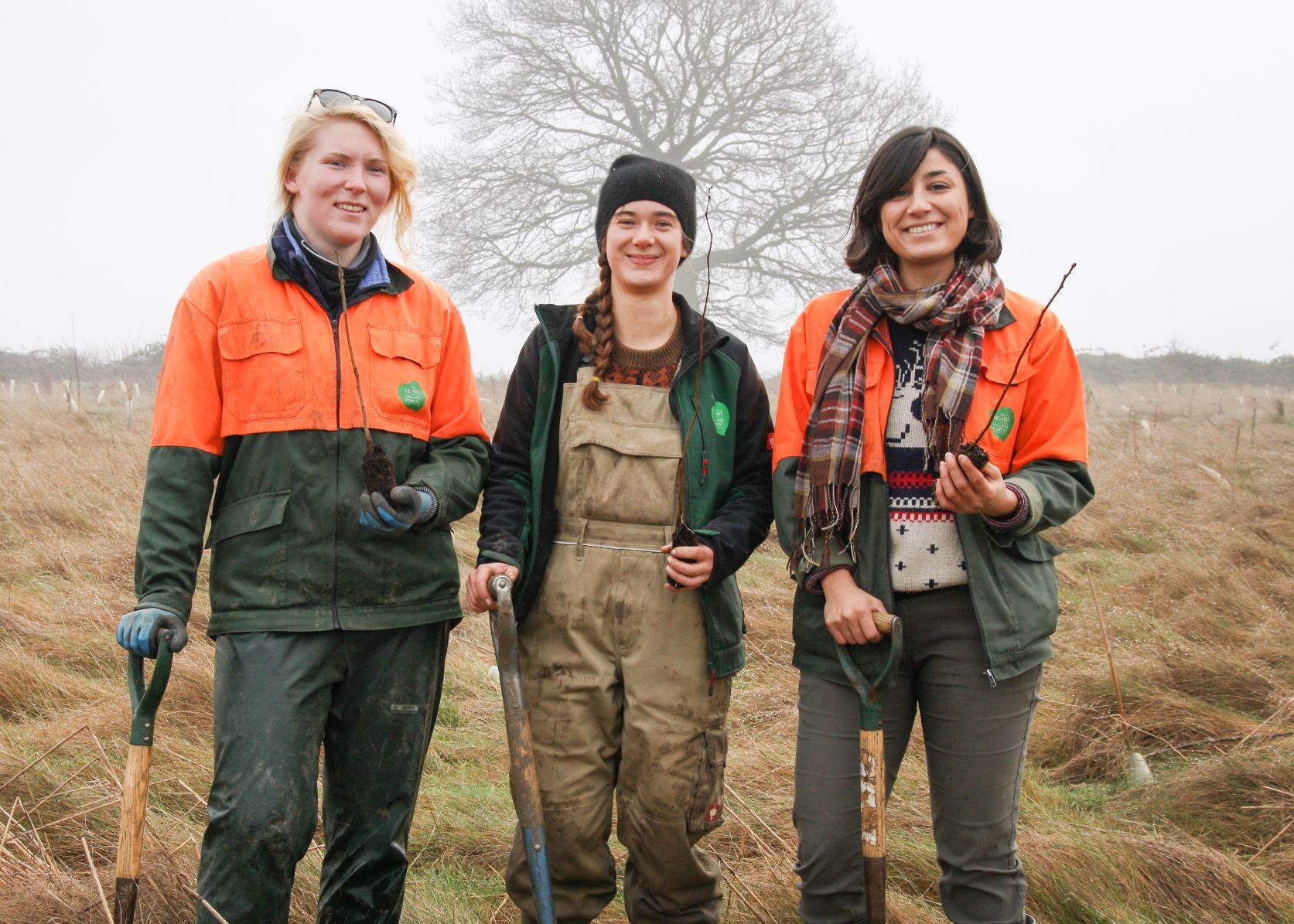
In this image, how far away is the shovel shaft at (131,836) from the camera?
2016mm

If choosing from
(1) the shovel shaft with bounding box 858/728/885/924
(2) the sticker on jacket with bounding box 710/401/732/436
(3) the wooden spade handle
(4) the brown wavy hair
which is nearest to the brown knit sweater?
(2) the sticker on jacket with bounding box 710/401/732/436

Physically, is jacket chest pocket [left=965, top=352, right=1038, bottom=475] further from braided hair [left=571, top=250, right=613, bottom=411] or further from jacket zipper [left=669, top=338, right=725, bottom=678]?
braided hair [left=571, top=250, right=613, bottom=411]

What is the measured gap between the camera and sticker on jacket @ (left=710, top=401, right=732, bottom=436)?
2.56 meters

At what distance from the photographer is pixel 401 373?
2.43m

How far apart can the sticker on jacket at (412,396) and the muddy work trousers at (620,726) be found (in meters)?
0.49

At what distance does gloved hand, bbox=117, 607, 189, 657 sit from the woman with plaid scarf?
1292 mm

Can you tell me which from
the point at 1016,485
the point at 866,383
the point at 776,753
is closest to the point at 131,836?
the point at 866,383

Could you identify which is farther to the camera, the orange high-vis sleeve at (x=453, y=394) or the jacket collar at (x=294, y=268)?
the orange high-vis sleeve at (x=453, y=394)

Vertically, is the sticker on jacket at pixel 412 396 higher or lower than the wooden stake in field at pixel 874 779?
higher

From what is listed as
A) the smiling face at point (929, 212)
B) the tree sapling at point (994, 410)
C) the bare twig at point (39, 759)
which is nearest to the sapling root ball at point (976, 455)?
the tree sapling at point (994, 410)

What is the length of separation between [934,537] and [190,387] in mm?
1682

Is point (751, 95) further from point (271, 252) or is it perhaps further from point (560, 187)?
point (271, 252)

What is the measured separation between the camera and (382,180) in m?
2.48

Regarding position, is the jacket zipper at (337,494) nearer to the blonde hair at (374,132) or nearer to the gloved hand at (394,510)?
the gloved hand at (394,510)
